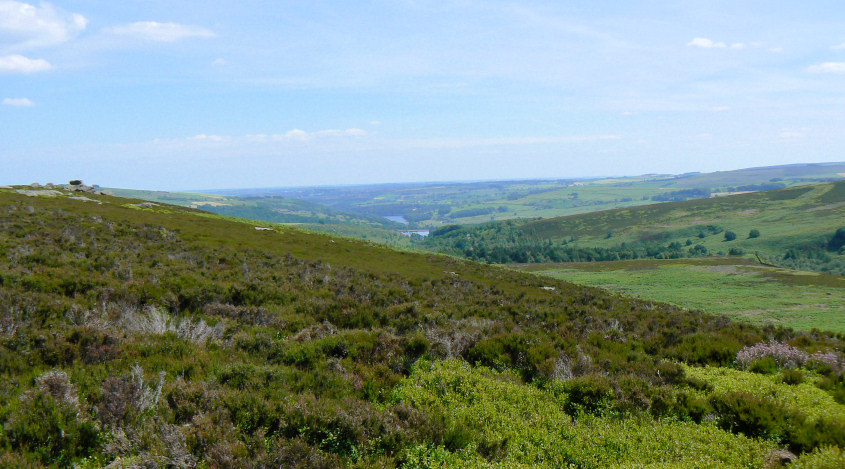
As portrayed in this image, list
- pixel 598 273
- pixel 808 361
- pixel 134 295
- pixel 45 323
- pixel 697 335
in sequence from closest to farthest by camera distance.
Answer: pixel 45 323 < pixel 808 361 < pixel 134 295 < pixel 697 335 < pixel 598 273

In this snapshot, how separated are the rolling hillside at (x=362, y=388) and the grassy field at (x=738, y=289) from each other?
23312mm

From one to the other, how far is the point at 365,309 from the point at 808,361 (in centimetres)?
1248

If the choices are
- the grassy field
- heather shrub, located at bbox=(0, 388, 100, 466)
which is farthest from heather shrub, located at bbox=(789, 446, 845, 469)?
the grassy field

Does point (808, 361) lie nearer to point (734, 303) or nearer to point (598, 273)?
point (734, 303)

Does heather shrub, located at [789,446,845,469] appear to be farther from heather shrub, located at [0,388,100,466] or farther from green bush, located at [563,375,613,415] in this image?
heather shrub, located at [0,388,100,466]

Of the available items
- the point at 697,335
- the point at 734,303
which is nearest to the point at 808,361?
the point at 697,335

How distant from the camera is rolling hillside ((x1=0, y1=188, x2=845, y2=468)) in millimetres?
5062

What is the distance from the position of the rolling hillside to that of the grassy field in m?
23.3

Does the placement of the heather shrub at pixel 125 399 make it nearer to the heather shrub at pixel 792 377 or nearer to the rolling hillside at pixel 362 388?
the rolling hillside at pixel 362 388

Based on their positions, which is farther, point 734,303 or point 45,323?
point 734,303

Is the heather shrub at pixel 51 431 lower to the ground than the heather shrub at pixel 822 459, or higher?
higher

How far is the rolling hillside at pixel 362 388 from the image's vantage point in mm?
5062

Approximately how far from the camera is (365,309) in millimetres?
13266

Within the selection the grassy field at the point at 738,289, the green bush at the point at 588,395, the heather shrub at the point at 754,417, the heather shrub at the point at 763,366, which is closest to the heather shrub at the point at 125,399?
the green bush at the point at 588,395
